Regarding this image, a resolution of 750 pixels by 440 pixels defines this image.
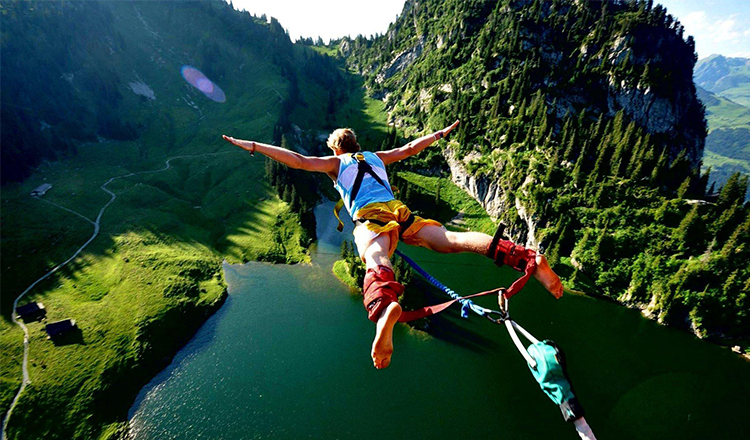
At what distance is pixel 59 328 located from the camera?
107 ft

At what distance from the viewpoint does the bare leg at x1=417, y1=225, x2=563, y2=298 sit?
5238 millimetres

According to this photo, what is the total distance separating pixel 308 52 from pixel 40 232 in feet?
530

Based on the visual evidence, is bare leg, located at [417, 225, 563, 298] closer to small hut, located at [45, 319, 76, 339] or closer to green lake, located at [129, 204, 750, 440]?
green lake, located at [129, 204, 750, 440]

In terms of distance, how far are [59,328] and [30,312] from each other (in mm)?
5471

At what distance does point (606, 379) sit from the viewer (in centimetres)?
3161

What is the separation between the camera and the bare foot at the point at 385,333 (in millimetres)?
4221

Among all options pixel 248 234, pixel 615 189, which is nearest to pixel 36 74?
pixel 248 234

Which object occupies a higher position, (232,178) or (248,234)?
(232,178)

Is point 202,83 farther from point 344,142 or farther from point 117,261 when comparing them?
point 344,142

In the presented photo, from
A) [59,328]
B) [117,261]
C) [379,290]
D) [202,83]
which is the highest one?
[202,83]

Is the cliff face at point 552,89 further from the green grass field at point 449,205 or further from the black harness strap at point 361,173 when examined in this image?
the black harness strap at point 361,173

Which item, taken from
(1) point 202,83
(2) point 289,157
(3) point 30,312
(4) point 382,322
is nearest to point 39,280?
(3) point 30,312

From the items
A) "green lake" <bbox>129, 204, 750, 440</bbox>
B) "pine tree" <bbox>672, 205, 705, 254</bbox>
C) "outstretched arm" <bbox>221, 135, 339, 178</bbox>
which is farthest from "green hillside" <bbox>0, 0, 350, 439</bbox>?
"pine tree" <bbox>672, 205, 705, 254</bbox>

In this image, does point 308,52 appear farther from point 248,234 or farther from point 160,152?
point 248,234
